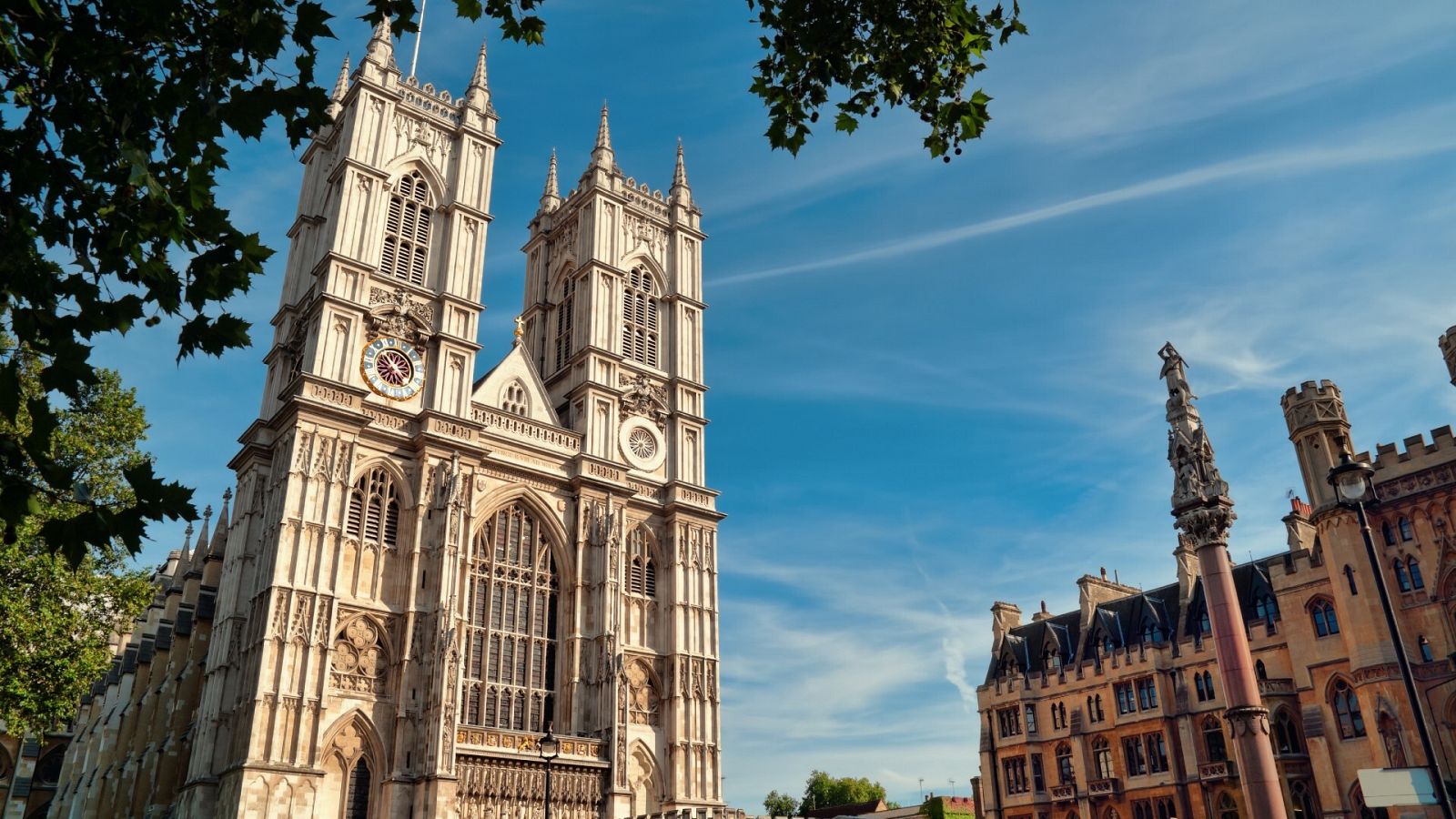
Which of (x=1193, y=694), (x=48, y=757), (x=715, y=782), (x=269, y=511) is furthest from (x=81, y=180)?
(x=48, y=757)

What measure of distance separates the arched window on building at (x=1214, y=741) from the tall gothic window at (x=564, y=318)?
3075 centimetres

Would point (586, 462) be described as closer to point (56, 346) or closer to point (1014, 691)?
point (1014, 691)

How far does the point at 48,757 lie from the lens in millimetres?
61406

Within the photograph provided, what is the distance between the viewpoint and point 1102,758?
46719 millimetres

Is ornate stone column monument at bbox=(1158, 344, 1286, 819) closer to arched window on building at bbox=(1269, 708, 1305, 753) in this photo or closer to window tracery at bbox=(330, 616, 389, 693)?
arched window on building at bbox=(1269, 708, 1305, 753)

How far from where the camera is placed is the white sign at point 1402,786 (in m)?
15.6

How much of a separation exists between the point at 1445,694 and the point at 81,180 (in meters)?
37.5

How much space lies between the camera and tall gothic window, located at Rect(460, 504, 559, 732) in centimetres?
3550

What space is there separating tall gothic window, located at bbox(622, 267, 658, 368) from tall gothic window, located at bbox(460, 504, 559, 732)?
9.73 metres

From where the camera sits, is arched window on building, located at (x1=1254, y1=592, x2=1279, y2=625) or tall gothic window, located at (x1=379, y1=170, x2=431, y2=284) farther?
arched window on building, located at (x1=1254, y1=592, x2=1279, y2=625)

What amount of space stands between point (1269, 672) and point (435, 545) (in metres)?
31.6

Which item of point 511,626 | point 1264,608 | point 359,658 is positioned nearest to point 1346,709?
point 1264,608

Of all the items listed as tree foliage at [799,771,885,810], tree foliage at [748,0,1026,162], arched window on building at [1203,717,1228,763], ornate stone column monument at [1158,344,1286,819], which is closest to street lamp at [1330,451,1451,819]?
ornate stone column monument at [1158,344,1286,819]

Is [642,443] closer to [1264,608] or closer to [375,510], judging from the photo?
[375,510]
